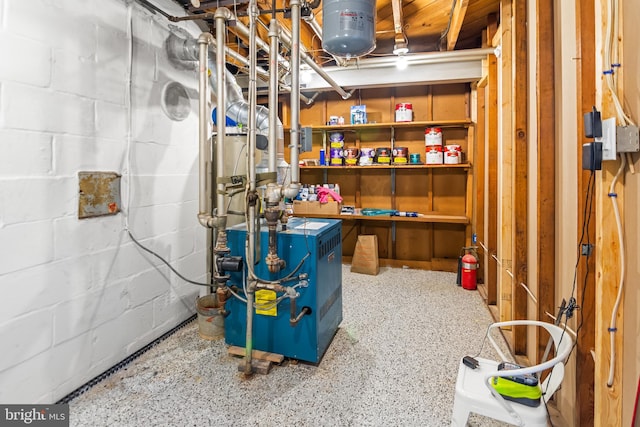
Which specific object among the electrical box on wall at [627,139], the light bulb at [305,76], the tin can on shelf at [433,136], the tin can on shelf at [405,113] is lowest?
the electrical box on wall at [627,139]

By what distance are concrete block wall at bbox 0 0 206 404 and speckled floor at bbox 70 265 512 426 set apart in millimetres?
240

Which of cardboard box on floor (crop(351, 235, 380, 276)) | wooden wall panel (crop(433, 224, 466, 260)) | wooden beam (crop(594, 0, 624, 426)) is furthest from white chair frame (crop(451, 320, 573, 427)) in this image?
wooden wall panel (crop(433, 224, 466, 260))

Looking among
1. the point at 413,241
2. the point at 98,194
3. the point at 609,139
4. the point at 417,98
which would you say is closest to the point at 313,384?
the point at 98,194

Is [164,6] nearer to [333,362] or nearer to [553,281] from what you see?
[333,362]

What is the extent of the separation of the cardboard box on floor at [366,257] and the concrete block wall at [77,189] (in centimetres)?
214

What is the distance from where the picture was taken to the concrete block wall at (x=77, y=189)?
1438mm

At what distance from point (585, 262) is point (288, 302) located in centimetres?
142

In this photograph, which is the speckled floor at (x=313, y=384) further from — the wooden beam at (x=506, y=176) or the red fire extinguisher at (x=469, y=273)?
the red fire extinguisher at (x=469, y=273)

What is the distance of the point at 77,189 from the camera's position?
5.61ft

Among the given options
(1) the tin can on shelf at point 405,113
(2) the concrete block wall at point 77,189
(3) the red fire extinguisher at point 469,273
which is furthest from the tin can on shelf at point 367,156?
(2) the concrete block wall at point 77,189

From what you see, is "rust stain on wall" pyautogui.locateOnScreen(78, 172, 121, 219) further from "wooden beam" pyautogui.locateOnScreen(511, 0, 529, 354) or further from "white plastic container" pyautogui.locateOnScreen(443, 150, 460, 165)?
"white plastic container" pyautogui.locateOnScreen(443, 150, 460, 165)

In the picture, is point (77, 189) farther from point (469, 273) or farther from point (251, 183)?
point (469, 273)

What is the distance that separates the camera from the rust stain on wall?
5.71 ft

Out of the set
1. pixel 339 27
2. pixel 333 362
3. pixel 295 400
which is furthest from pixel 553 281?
pixel 339 27
